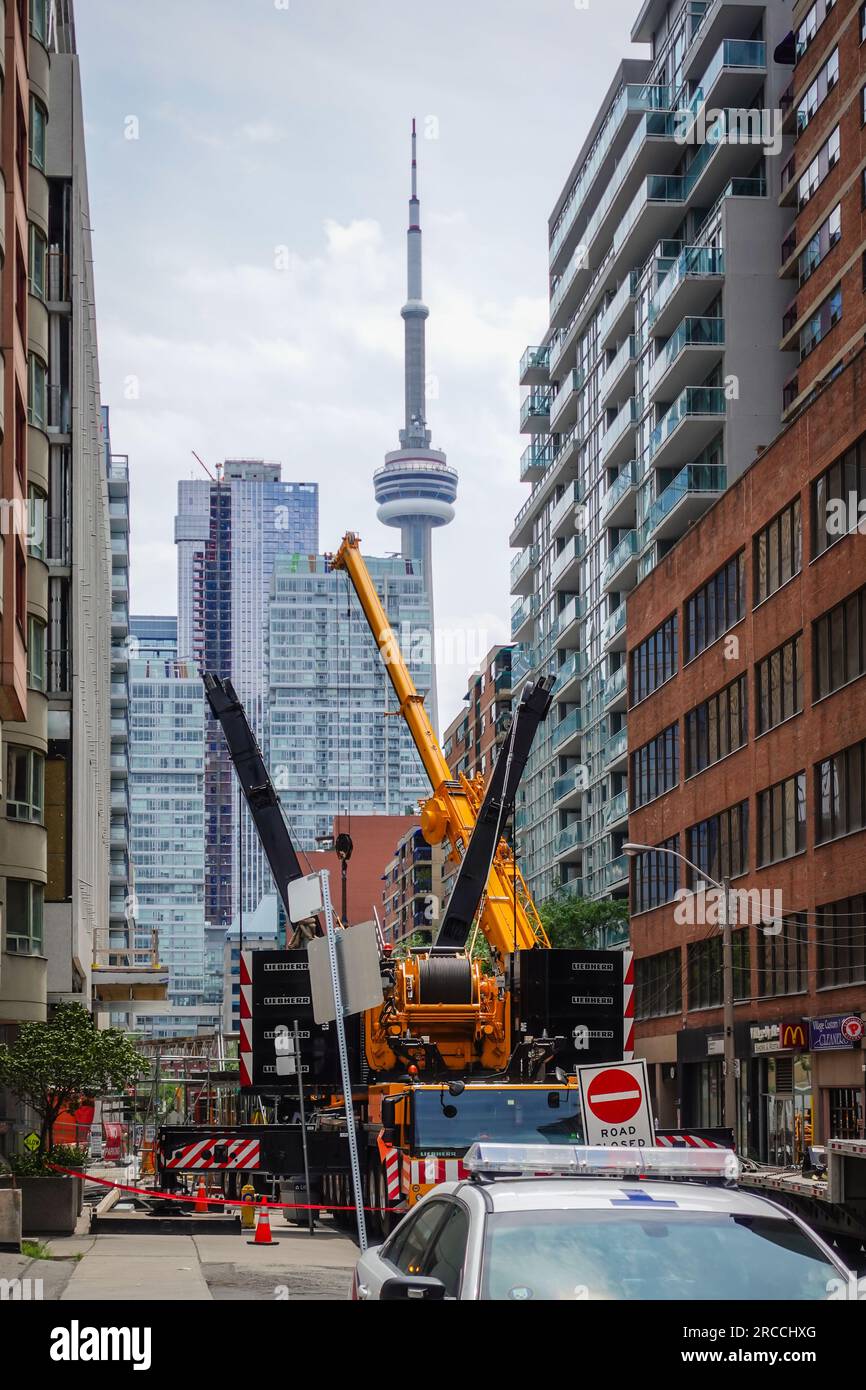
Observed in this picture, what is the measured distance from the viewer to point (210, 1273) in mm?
18875

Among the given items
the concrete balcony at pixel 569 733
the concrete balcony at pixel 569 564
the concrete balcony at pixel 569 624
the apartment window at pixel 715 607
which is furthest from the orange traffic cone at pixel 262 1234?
the concrete balcony at pixel 569 564

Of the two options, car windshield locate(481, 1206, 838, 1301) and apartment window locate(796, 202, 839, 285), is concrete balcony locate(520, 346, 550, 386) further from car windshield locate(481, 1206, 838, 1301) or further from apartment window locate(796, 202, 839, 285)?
car windshield locate(481, 1206, 838, 1301)

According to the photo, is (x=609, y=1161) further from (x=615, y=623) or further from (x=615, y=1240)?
(x=615, y=623)

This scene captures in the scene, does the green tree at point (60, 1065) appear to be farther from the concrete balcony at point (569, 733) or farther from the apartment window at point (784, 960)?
the concrete balcony at point (569, 733)

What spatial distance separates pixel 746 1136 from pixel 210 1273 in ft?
120

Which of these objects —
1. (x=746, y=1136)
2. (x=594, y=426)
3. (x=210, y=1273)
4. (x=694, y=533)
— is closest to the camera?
(x=210, y=1273)

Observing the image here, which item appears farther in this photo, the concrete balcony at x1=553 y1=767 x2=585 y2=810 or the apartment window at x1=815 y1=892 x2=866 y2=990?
the concrete balcony at x1=553 y1=767 x2=585 y2=810

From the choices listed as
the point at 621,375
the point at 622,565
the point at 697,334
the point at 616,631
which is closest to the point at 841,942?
the point at 697,334

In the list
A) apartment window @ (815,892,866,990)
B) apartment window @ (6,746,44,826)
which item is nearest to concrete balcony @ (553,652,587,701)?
apartment window @ (815,892,866,990)

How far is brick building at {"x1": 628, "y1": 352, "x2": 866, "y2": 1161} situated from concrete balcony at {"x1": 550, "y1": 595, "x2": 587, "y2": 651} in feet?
76.4

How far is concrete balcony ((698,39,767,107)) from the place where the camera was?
68062 mm

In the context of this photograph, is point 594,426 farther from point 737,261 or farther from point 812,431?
point 812,431
